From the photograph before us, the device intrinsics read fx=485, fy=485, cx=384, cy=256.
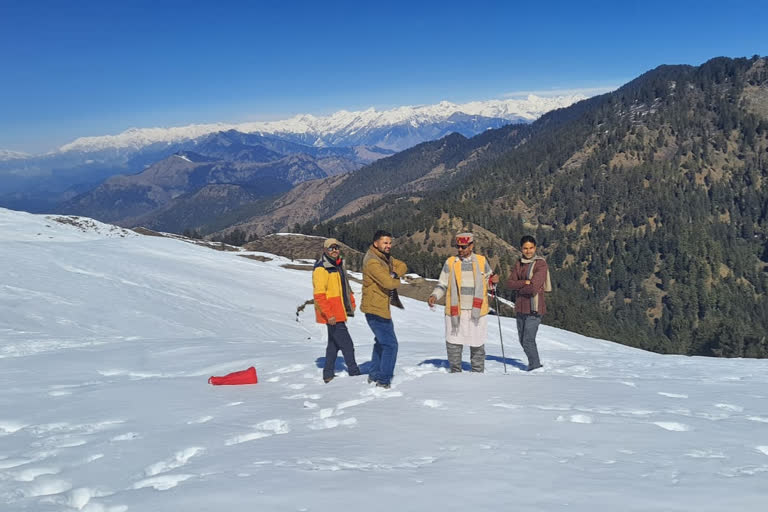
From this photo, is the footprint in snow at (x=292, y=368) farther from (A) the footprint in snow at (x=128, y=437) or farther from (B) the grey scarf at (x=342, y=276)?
(A) the footprint in snow at (x=128, y=437)

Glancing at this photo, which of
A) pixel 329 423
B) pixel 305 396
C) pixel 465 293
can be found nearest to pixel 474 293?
pixel 465 293

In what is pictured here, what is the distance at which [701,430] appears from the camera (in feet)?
22.2

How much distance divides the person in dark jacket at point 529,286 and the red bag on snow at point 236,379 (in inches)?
261

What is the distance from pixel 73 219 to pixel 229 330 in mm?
47349

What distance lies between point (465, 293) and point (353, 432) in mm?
4787

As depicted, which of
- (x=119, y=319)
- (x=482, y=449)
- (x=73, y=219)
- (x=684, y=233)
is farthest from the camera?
(x=684, y=233)

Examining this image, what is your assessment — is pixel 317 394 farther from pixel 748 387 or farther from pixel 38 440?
pixel 748 387

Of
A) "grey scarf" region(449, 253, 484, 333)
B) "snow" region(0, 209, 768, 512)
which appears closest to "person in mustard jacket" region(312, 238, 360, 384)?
"snow" region(0, 209, 768, 512)

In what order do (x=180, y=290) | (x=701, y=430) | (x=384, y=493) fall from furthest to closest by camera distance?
(x=180, y=290) < (x=701, y=430) < (x=384, y=493)

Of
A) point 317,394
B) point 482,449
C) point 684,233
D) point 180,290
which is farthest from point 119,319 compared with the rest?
point 684,233

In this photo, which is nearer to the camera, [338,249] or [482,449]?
[482,449]

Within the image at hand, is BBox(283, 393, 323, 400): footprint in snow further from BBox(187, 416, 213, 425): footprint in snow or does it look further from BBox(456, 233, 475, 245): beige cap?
BBox(456, 233, 475, 245): beige cap

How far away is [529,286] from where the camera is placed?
12227 millimetres

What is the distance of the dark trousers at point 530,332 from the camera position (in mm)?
12555
